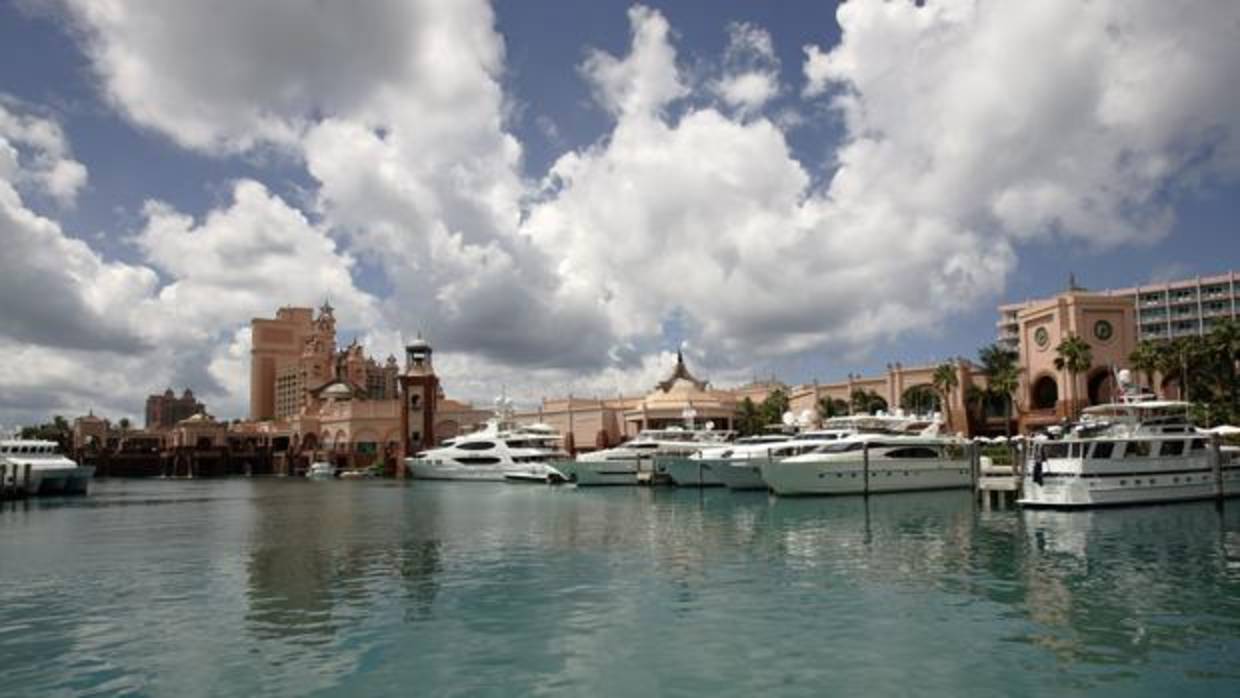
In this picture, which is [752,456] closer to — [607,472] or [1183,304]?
[607,472]

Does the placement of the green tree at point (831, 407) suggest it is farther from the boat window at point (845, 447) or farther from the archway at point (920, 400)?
the boat window at point (845, 447)

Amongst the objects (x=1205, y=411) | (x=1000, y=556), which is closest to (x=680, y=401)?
(x=1205, y=411)

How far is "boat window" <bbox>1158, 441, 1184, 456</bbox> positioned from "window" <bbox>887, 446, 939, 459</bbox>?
506 inches

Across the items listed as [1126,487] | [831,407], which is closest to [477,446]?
[831,407]

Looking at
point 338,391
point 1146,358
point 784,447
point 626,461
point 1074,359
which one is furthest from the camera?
point 338,391

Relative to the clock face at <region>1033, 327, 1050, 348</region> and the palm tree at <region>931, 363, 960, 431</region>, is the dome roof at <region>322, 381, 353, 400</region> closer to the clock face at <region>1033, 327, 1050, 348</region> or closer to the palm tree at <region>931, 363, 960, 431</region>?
the palm tree at <region>931, 363, 960, 431</region>

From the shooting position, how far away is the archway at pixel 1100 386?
2675 inches

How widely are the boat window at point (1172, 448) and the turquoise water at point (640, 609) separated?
533 cm

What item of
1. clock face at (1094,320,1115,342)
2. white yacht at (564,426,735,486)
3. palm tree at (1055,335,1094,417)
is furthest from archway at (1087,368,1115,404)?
white yacht at (564,426,735,486)

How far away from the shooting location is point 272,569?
26.0m

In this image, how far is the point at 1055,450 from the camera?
4191 cm

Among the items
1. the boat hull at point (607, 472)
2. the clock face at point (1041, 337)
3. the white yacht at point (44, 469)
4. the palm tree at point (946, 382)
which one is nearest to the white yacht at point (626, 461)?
the boat hull at point (607, 472)

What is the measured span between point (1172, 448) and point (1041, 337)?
30.1 metres

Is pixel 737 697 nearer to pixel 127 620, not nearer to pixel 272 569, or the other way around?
pixel 127 620
